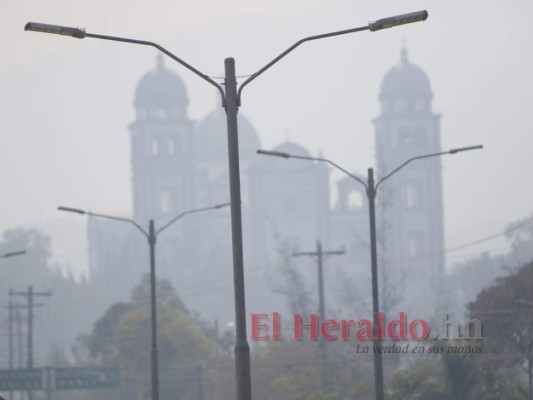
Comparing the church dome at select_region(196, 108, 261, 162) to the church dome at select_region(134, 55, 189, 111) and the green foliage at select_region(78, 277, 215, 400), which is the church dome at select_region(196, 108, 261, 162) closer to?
the church dome at select_region(134, 55, 189, 111)

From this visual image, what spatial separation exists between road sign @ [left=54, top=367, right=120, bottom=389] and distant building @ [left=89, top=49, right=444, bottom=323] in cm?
8840

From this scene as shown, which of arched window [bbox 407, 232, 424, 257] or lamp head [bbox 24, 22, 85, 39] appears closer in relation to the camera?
lamp head [bbox 24, 22, 85, 39]

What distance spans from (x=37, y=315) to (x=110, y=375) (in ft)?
210

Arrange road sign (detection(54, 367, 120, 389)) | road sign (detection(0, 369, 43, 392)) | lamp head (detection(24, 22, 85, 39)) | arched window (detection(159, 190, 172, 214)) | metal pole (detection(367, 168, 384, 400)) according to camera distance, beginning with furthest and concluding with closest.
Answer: arched window (detection(159, 190, 172, 214))
road sign (detection(54, 367, 120, 389))
road sign (detection(0, 369, 43, 392))
metal pole (detection(367, 168, 384, 400))
lamp head (detection(24, 22, 85, 39))

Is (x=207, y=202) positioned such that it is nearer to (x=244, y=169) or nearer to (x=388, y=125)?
(x=244, y=169)

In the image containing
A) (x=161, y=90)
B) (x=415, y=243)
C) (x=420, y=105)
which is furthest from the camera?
(x=161, y=90)

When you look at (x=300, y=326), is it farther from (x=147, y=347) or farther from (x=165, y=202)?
(x=165, y=202)

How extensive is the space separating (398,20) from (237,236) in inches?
137

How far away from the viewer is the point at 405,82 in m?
158

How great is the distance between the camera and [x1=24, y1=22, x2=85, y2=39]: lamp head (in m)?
22.3

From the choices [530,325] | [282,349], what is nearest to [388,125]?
[282,349]

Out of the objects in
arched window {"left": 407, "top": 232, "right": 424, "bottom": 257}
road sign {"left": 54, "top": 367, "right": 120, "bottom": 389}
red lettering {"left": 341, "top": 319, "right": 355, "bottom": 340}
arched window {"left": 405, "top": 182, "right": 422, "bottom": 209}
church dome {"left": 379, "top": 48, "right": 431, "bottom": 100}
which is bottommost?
road sign {"left": 54, "top": 367, "right": 120, "bottom": 389}

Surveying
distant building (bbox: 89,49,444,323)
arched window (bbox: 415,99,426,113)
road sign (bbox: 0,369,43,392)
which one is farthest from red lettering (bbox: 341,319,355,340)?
arched window (bbox: 415,99,426,113)

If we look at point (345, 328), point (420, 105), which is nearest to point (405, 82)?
point (420, 105)
